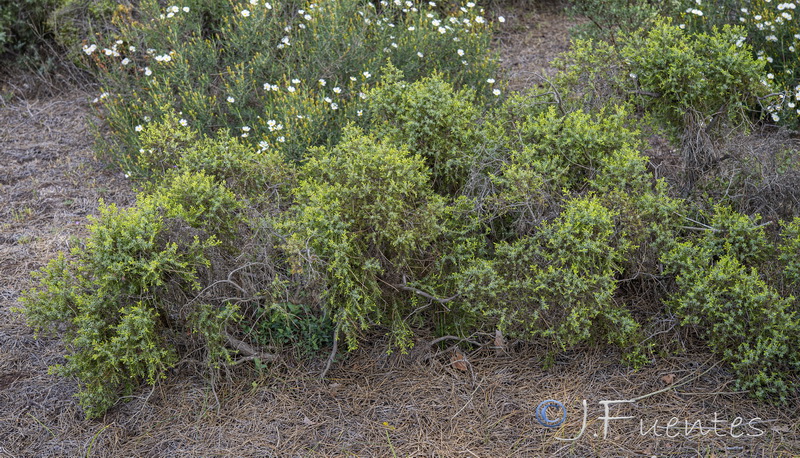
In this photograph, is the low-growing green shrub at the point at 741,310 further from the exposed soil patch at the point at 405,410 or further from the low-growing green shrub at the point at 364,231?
the low-growing green shrub at the point at 364,231

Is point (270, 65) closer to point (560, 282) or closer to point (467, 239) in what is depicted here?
point (467, 239)

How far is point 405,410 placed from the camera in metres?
3.14

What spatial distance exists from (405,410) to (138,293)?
1.31 meters

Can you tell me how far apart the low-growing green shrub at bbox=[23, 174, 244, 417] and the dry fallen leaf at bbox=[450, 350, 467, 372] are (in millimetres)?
1069

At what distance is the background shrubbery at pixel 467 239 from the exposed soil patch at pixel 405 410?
0.39 feet

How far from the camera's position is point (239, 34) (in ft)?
17.8

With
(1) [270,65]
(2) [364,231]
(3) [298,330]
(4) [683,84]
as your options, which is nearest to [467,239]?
(2) [364,231]

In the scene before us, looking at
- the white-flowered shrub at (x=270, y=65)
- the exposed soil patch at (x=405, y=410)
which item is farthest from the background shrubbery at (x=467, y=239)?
the white-flowered shrub at (x=270, y=65)

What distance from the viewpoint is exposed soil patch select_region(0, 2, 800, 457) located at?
9.58ft

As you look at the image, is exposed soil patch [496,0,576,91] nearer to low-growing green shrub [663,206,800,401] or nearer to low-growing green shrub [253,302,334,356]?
low-growing green shrub [663,206,800,401]

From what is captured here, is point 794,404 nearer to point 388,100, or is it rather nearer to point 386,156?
point 386,156

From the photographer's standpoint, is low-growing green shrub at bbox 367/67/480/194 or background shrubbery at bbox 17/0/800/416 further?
low-growing green shrub at bbox 367/67/480/194

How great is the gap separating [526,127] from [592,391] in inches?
52.4

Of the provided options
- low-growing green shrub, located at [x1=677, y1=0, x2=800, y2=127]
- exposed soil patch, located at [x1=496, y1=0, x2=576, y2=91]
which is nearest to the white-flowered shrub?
exposed soil patch, located at [x1=496, y1=0, x2=576, y2=91]
